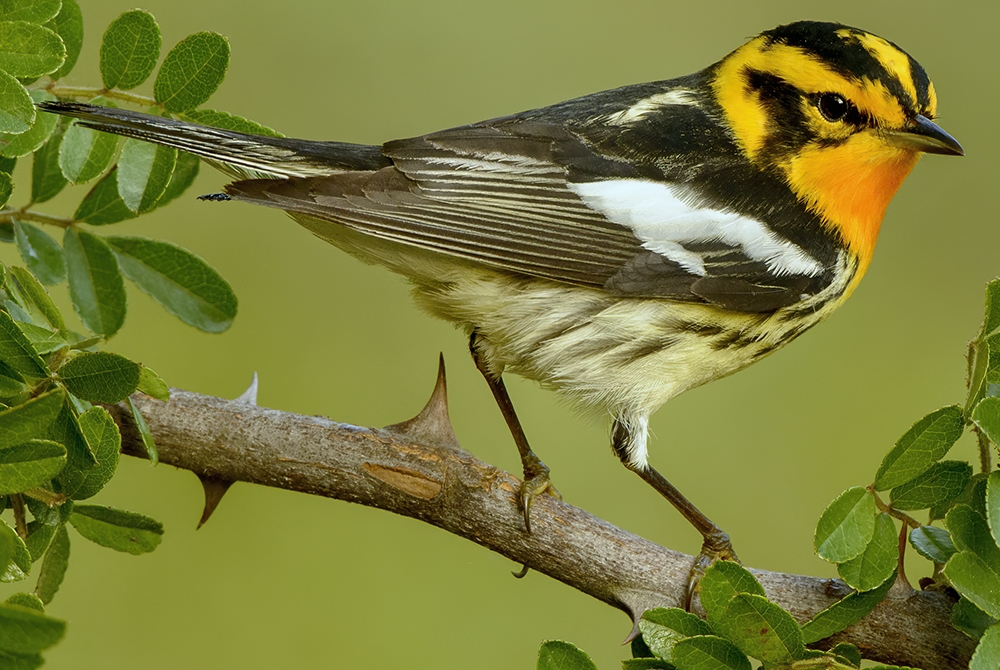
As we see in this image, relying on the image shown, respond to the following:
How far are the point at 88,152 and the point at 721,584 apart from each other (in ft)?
5.90

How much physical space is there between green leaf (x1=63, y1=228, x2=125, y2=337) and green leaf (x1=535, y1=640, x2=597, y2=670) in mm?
1371

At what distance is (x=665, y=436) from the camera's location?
16.9 feet

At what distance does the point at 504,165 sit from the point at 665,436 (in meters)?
2.50

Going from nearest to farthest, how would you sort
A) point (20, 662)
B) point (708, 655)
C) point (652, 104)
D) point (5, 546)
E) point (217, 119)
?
1. point (20, 662)
2. point (5, 546)
3. point (708, 655)
4. point (217, 119)
5. point (652, 104)

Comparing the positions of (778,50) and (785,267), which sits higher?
(778,50)

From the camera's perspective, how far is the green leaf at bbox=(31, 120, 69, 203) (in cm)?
261

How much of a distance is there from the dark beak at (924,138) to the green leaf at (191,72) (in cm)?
189

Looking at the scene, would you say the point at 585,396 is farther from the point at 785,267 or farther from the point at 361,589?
the point at 361,589

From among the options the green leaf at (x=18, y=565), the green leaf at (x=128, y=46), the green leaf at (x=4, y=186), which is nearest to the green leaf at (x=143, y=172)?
the green leaf at (x=128, y=46)

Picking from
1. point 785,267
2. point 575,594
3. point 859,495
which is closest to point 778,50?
point 785,267

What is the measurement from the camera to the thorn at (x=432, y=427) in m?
2.56

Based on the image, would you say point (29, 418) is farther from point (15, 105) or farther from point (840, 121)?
point (840, 121)

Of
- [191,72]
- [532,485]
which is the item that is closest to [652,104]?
[532,485]

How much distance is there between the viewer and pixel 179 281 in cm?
274
